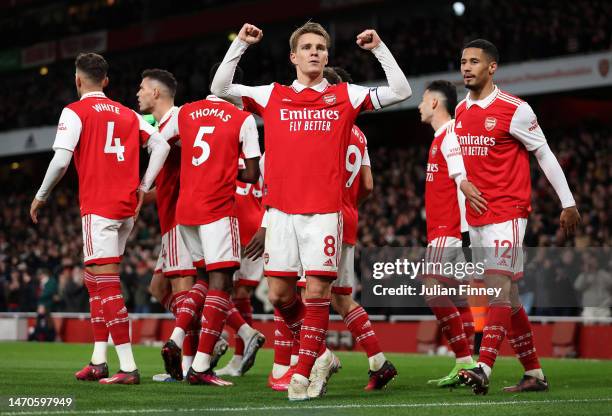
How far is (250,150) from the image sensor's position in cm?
804

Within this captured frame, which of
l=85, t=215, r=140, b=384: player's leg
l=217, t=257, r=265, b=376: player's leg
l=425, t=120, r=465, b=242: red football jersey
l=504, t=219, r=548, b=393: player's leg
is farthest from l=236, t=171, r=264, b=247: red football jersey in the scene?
l=504, t=219, r=548, b=393: player's leg

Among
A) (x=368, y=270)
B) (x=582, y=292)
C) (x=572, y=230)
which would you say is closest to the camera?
(x=572, y=230)

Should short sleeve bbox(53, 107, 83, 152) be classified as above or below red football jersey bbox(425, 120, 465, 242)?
above

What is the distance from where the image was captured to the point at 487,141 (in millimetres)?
7125

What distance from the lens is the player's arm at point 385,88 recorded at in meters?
6.37

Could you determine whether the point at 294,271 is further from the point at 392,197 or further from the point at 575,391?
the point at 392,197

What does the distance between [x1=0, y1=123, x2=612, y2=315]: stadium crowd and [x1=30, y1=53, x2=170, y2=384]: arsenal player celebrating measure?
8.04 m

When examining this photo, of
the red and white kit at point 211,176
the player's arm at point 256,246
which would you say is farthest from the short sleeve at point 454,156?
the red and white kit at point 211,176

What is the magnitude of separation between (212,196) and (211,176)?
0.15m

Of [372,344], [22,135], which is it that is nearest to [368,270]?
[372,344]

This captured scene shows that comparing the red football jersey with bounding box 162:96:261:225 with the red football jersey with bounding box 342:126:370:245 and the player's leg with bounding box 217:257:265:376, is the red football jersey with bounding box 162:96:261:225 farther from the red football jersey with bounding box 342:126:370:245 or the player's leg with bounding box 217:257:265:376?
the player's leg with bounding box 217:257:265:376

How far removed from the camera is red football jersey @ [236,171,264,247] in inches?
367

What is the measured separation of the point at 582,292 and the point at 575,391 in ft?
23.8

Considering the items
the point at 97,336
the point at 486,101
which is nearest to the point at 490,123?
the point at 486,101
